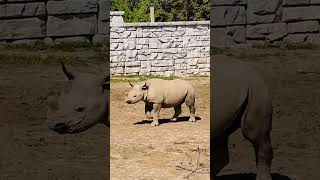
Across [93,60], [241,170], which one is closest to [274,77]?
[93,60]

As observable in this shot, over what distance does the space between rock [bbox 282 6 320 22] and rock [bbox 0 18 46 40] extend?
1.88 metres

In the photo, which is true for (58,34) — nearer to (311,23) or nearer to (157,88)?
(157,88)

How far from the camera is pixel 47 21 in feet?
12.6

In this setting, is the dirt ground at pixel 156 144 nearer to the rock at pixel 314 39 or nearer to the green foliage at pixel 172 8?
the rock at pixel 314 39

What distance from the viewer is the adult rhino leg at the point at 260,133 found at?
129 cm

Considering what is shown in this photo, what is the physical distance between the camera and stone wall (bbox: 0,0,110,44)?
3777 millimetres

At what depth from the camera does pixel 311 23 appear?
13.6ft

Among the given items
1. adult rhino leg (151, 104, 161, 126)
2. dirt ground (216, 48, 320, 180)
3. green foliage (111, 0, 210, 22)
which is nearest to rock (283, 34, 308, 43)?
dirt ground (216, 48, 320, 180)

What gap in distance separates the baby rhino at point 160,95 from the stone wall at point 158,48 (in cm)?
181

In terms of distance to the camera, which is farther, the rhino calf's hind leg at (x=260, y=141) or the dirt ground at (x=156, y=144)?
the dirt ground at (x=156, y=144)

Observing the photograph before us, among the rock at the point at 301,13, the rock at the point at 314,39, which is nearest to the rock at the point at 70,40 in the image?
the rock at the point at 301,13

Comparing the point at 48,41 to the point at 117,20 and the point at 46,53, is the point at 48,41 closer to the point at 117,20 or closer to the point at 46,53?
the point at 46,53

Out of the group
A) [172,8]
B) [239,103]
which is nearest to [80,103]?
[239,103]

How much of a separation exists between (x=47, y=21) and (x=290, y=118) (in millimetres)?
1936
